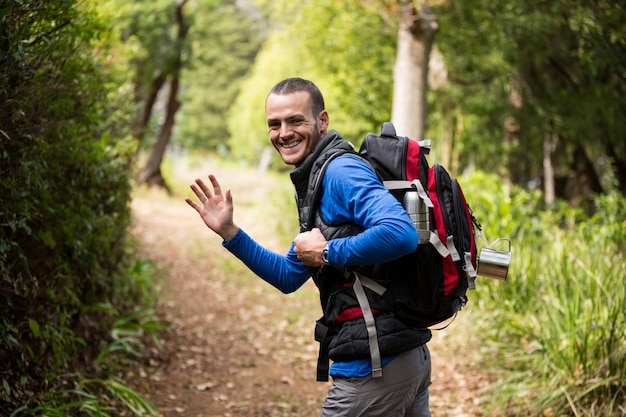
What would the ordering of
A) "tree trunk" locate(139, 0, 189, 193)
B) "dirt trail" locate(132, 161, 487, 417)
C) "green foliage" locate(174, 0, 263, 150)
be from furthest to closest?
"green foliage" locate(174, 0, 263, 150)
"tree trunk" locate(139, 0, 189, 193)
"dirt trail" locate(132, 161, 487, 417)

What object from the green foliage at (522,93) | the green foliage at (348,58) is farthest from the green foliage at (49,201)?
the green foliage at (348,58)

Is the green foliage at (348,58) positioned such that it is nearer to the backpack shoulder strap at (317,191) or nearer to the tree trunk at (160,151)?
the tree trunk at (160,151)

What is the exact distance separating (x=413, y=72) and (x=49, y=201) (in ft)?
22.1

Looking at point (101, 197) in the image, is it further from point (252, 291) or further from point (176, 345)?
point (252, 291)

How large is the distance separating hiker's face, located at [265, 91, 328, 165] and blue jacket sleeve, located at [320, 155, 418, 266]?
0.24m

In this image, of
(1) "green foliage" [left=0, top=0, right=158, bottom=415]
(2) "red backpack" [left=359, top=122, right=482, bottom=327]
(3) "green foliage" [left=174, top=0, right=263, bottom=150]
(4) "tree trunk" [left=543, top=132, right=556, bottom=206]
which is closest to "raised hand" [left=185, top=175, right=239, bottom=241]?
(2) "red backpack" [left=359, top=122, right=482, bottom=327]

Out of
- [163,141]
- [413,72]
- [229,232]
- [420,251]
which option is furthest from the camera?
[163,141]

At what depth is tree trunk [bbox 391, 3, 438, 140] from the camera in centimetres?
959

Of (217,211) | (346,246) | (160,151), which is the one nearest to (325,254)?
(346,246)

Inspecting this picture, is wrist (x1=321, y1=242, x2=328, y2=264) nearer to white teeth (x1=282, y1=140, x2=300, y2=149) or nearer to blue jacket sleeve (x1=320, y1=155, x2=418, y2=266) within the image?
blue jacket sleeve (x1=320, y1=155, x2=418, y2=266)

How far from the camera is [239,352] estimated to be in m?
6.91

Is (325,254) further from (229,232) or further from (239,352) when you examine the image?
(239,352)

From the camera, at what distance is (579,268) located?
18.2ft

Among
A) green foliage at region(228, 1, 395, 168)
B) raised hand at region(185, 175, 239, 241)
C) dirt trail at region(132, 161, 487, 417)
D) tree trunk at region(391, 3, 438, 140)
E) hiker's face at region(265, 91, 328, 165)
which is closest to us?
hiker's face at region(265, 91, 328, 165)
